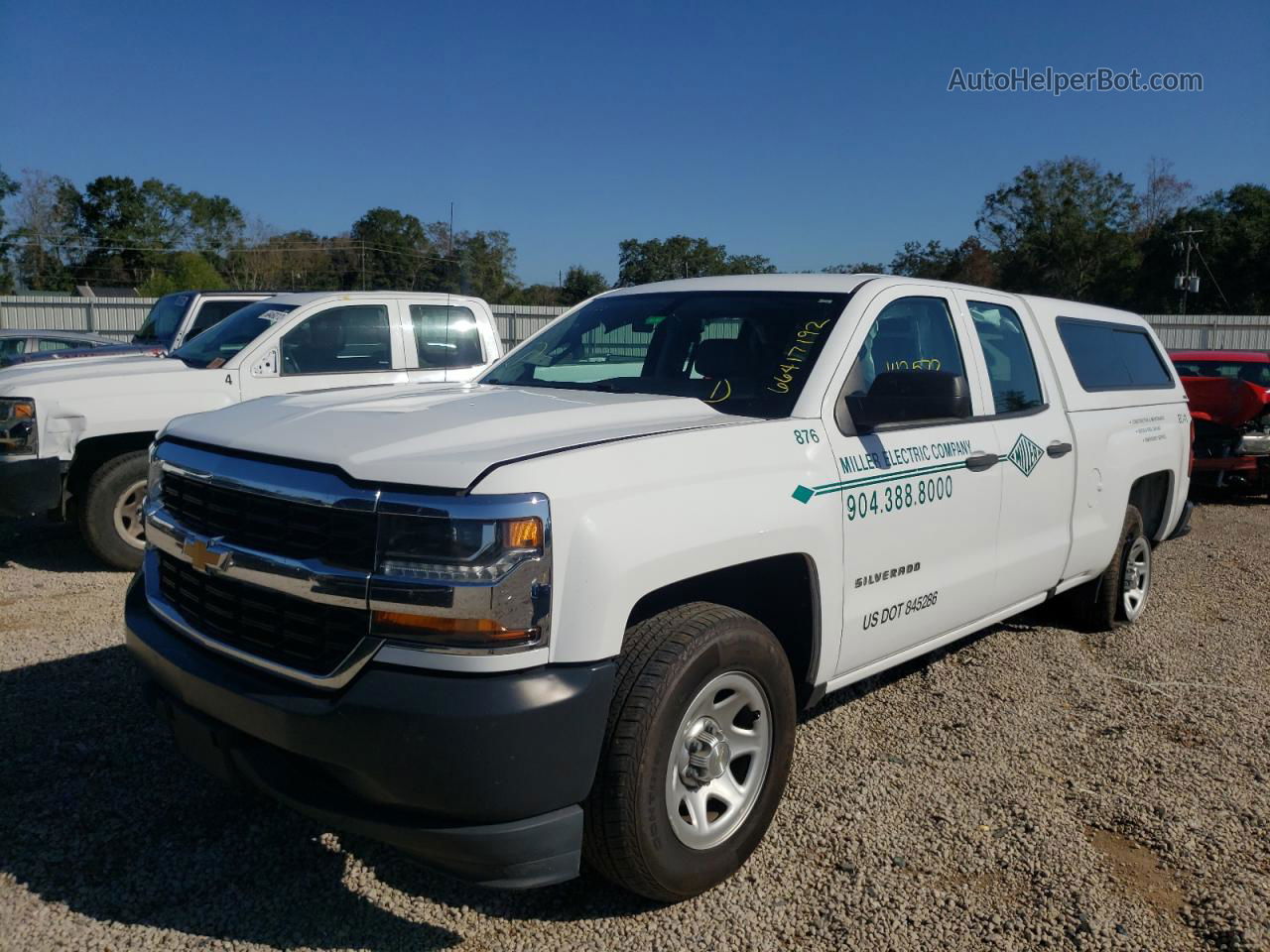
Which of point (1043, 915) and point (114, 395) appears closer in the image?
point (1043, 915)

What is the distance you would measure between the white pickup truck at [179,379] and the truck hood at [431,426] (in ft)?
7.21

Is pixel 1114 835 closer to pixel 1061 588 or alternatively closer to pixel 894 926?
pixel 894 926

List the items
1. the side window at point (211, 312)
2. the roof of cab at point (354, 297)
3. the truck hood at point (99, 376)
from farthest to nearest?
the side window at point (211, 312) < the roof of cab at point (354, 297) < the truck hood at point (99, 376)

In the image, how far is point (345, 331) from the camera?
7898mm

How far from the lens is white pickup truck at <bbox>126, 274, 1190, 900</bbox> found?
7.67 ft

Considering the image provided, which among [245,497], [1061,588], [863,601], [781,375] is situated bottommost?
[1061,588]

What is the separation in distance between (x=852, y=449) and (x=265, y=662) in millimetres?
1979

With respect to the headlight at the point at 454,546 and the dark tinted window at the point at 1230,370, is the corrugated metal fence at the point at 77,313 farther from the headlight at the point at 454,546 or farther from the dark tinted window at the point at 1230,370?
the headlight at the point at 454,546

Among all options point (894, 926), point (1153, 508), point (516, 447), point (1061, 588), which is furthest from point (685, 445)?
point (1153, 508)

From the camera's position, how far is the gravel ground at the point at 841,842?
2.82 meters

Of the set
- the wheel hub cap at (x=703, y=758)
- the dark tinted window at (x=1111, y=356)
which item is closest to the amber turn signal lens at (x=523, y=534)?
the wheel hub cap at (x=703, y=758)

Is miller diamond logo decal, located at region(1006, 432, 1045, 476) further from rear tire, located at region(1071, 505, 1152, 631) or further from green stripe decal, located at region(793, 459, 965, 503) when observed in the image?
rear tire, located at region(1071, 505, 1152, 631)

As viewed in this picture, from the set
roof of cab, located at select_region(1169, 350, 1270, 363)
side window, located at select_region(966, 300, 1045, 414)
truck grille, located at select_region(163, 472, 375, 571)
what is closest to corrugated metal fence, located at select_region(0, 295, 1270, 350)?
roof of cab, located at select_region(1169, 350, 1270, 363)

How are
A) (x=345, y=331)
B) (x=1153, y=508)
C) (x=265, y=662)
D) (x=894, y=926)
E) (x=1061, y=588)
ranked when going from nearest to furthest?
(x=265, y=662) → (x=894, y=926) → (x=1061, y=588) → (x=1153, y=508) → (x=345, y=331)
